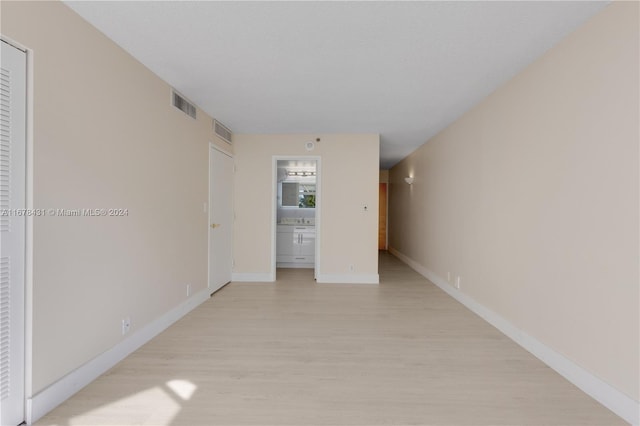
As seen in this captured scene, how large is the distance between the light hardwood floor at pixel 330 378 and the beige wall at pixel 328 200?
1657 millimetres

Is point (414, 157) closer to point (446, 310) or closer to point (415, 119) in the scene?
point (415, 119)

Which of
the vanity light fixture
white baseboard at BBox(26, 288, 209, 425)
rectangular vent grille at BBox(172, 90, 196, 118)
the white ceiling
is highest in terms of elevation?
the white ceiling

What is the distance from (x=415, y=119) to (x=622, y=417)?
363cm

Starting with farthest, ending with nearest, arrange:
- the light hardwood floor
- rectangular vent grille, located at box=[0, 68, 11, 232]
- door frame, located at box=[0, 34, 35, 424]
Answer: the light hardwood floor → door frame, located at box=[0, 34, 35, 424] → rectangular vent grille, located at box=[0, 68, 11, 232]

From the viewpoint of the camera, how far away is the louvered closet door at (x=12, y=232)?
164 cm

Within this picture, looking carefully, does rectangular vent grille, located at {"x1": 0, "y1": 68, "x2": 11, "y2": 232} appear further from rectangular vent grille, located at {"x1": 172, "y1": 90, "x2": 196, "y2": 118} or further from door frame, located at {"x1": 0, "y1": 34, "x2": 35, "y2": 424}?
rectangular vent grille, located at {"x1": 172, "y1": 90, "x2": 196, "y2": 118}

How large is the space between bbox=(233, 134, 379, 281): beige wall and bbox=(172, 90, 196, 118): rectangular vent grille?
1.56 metres

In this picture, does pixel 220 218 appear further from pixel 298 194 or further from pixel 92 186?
pixel 298 194

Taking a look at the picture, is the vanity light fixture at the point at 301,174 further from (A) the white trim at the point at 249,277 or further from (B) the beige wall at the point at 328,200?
(A) the white trim at the point at 249,277

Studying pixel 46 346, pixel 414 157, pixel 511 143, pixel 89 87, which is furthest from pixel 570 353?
pixel 414 157

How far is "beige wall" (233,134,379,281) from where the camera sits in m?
5.25

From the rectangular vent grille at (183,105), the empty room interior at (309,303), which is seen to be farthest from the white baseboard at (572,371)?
the rectangular vent grille at (183,105)

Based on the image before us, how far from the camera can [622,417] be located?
6.08 ft

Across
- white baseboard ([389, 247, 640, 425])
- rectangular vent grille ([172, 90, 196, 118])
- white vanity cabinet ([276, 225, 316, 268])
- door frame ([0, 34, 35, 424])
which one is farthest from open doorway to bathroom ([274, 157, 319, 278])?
door frame ([0, 34, 35, 424])
